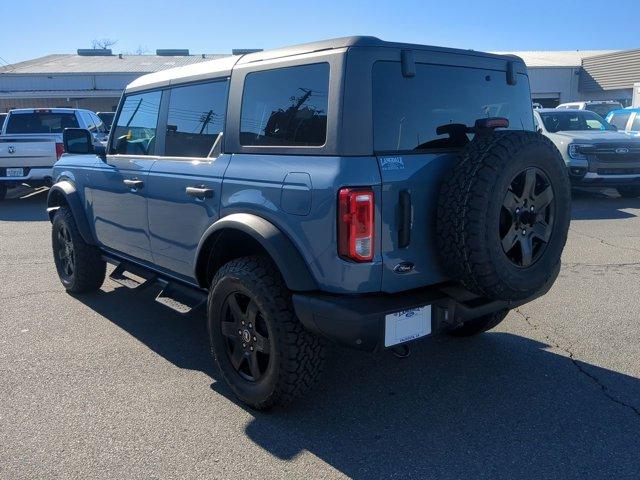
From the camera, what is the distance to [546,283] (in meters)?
3.31

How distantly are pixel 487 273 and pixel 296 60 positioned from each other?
4.91 feet

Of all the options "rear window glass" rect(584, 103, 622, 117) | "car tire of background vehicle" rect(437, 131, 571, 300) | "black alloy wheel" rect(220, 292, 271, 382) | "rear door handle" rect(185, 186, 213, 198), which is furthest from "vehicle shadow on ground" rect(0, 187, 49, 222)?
"rear window glass" rect(584, 103, 622, 117)

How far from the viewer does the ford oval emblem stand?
2.93 metres

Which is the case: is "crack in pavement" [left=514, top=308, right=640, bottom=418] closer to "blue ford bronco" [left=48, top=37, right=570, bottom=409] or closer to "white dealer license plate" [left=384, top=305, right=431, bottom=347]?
"blue ford bronco" [left=48, top=37, right=570, bottom=409]

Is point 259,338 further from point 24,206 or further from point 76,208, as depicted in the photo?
point 24,206

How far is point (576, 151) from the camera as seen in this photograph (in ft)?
35.1

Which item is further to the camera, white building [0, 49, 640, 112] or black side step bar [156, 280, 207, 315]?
white building [0, 49, 640, 112]

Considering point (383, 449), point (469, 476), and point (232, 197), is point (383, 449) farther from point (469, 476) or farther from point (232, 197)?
point (232, 197)

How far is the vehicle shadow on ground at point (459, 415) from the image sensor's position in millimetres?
2828

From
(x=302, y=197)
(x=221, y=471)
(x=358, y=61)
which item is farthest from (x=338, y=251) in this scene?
(x=221, y=471)

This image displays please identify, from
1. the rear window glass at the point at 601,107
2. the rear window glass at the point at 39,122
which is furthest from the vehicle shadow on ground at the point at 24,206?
the rear window glass at the point at 601,107

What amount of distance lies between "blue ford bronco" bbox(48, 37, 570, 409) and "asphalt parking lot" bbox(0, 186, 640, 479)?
0.35 meters

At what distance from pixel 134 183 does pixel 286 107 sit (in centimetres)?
163

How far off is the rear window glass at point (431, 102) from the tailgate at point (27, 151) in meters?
10.7
